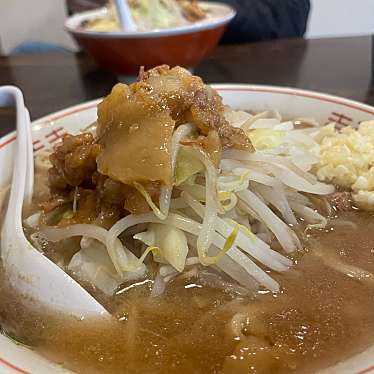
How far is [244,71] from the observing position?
6.13 ft

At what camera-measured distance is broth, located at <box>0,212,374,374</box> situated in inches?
27.2

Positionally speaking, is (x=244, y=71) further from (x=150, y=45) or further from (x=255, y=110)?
(x=255, y=110)

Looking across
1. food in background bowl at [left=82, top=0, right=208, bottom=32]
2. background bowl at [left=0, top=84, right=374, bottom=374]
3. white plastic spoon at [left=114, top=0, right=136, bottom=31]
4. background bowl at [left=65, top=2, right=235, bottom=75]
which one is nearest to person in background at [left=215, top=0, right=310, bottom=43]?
food in background bowl at [left=82, top=0, right=208, bottom=32]

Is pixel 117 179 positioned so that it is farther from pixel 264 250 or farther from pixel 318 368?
pixel 318 368

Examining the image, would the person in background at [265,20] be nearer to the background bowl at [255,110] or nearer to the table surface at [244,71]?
the table surface at [244,71]

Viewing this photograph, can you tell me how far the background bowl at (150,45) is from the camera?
1564mm

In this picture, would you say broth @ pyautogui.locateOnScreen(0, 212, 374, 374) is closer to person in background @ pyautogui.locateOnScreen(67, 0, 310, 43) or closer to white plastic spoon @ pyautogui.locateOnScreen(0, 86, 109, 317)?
white plastic spoon @ pyautogui.locateOnScreen(0, 86, 109, 317)

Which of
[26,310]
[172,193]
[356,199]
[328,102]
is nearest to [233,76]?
[328,102]

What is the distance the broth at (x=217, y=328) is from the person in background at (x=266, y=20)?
170 centimetres

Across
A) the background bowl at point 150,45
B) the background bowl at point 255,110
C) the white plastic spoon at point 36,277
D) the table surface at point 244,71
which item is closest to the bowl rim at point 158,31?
the background bowl at point 150,45

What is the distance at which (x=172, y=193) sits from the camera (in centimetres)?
86

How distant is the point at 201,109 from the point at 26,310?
1.40ft

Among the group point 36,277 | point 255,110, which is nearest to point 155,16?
point 255,110

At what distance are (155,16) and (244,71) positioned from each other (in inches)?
14.8
